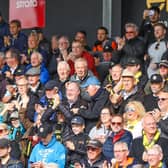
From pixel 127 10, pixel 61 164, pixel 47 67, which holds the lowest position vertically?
pixel 61 164

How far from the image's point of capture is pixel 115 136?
1125 centimetres

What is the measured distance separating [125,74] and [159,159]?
2397 mm

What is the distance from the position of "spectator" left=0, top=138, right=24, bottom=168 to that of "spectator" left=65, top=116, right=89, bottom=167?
939 mm

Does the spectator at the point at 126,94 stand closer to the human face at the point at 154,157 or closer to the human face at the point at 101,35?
the human face at the point at 154,157

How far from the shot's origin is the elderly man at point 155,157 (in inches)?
400

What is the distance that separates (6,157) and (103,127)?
160 centimetres

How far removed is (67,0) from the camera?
1798 cm

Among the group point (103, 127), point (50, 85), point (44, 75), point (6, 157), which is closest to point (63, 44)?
point (44, 75)

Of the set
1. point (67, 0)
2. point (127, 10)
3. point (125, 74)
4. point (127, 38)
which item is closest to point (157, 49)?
point (127, 38)

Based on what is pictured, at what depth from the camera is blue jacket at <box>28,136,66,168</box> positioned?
11336 millimetres

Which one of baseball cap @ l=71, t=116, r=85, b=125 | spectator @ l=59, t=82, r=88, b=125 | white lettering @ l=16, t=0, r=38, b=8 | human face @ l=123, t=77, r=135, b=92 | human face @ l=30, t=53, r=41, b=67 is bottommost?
baseball cap @ l=71, t=116, r=85, b=125

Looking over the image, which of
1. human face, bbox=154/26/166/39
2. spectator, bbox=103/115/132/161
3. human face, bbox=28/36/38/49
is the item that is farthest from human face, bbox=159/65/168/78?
human face, bbox=28/36/38/49

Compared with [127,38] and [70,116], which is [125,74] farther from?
[127,38]

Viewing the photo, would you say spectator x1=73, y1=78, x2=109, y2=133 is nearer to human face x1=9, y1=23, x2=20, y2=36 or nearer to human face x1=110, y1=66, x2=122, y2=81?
human face x1=110, y1=66, x2=122, y2=81
